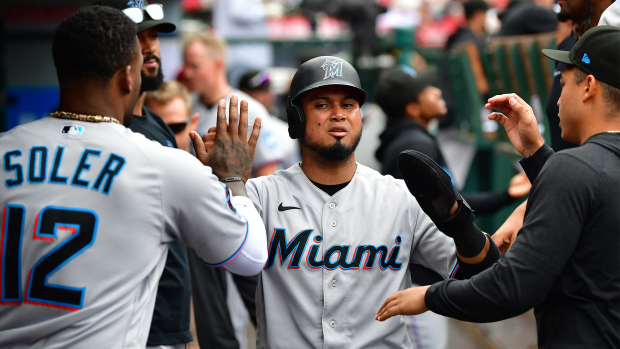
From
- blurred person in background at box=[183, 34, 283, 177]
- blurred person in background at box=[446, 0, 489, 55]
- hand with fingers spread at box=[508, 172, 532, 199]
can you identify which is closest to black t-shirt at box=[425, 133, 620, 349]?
hand with fingers spread at box=[508, 172, 532, 199]

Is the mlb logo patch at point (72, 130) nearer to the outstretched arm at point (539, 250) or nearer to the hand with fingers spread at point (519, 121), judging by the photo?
the outstretched arm at point (539, 250)

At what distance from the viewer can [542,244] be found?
187 cm

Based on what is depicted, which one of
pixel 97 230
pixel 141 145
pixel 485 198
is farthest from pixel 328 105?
pixel 485 198

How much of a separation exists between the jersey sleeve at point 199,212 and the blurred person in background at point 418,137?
185 cm

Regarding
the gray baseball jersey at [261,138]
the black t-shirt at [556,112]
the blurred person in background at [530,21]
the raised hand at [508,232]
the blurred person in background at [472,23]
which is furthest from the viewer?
→ the blurred person in background at [472,23]

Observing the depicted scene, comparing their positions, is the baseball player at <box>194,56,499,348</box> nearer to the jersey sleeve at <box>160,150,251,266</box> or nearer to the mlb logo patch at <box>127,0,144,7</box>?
the jersey sleeve at <box>160,150,251,266</box>

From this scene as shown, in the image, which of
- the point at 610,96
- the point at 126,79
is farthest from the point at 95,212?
the point at 610,96

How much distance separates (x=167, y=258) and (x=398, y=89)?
2111mm

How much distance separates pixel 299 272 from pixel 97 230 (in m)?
0.84

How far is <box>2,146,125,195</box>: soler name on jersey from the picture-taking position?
1892mm

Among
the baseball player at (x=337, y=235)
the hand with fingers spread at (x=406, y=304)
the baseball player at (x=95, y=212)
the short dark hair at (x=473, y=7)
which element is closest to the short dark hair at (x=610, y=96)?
the baseball player at (x=337, y=235)

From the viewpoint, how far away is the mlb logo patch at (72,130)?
196 centimetres

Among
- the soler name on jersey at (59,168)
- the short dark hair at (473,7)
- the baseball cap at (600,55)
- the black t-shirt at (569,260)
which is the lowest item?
the black t-shirt at (569,260)

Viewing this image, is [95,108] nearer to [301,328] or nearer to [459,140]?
[301,328]
